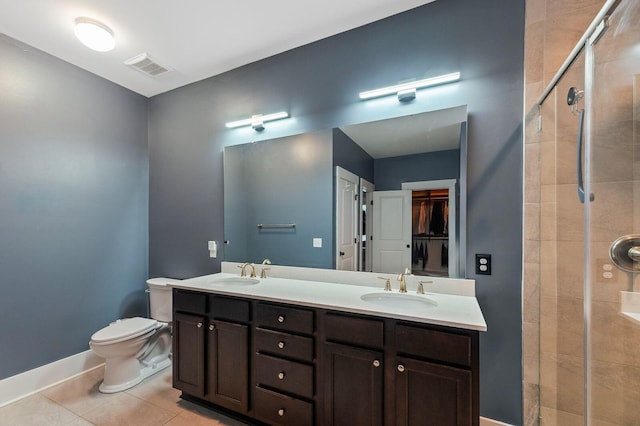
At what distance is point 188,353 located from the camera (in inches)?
76.2

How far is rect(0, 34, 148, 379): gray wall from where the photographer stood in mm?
2090

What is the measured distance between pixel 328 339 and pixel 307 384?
286 millimetres

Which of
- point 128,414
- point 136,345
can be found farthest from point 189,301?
point 128,414

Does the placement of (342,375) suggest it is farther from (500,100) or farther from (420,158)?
(500,100)

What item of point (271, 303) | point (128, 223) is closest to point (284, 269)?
point (271, 303)

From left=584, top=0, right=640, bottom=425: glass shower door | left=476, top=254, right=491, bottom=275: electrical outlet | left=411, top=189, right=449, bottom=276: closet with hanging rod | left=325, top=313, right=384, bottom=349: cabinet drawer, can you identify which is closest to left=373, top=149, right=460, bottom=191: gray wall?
left=411, top=189, right=449, bottom=276: closet with hanging rod

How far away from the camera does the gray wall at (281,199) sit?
83.8 inches

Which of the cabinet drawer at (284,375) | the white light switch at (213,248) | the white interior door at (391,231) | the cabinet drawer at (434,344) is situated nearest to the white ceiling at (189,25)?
the white interior door at (391,231)

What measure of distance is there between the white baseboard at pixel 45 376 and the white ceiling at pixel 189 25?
255 centimetres

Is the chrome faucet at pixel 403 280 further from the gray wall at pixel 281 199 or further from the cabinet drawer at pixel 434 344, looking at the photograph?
the gray wall at pixel 281 199

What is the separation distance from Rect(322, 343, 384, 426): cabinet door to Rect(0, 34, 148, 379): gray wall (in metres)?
2.39

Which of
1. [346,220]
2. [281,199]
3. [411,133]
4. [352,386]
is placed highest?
[411,133]

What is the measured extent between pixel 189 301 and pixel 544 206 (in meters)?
2.30

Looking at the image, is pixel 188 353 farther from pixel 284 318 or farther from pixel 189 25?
pixel 189 25
